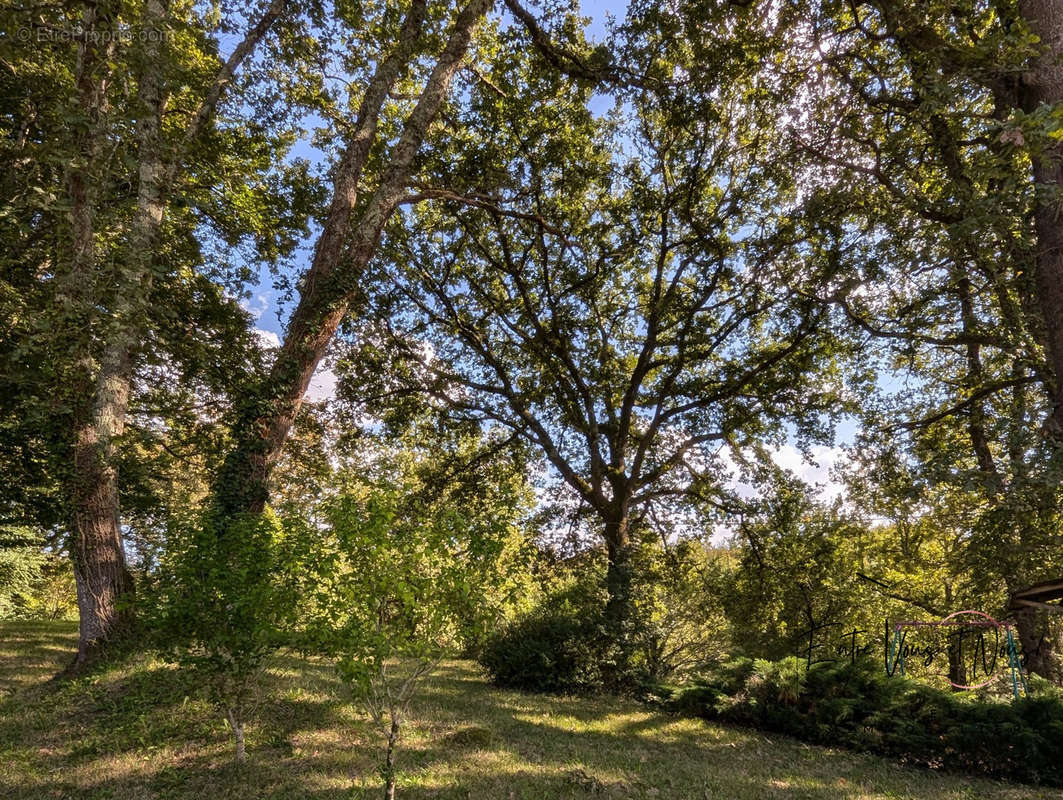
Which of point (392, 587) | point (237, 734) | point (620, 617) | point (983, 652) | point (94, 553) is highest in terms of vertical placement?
point (392, 587)

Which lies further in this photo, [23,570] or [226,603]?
[23,570]

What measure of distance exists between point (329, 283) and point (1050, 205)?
31.2ft

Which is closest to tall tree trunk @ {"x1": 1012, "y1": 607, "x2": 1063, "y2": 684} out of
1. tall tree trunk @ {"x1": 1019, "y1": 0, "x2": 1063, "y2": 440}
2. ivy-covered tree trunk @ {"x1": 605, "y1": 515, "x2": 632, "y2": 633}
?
tall tree trunk @ {"x1": 1019, "y1": 0, "x2": 1063, "y2": 440}

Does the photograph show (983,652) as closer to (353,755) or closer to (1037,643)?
(1037,643)

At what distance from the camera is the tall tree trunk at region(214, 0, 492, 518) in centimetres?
719

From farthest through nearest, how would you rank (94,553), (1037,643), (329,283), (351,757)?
(1037,643), (94,553), (329,283), (351,757)

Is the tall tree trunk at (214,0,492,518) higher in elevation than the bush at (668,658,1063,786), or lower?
higher

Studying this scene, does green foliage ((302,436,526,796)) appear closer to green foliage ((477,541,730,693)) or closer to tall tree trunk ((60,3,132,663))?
tall tree trunk ((60,3,132,663))

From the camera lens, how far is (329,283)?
25.6ft

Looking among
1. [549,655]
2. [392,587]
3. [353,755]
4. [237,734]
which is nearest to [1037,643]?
[549,655]

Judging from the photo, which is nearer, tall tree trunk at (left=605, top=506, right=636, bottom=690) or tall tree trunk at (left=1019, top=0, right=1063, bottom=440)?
tall tree trunk at (left=1019, top=0, right=1063, bottom=440)

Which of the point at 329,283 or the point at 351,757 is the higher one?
the point at 329,283

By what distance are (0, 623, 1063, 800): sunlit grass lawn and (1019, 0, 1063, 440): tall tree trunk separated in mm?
5798

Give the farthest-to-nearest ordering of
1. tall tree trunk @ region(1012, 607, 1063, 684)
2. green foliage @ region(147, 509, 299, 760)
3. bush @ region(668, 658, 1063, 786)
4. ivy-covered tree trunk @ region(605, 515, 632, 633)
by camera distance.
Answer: ivy-covered tree trunk @ region(605, 515, 632, 633), tall tree trunk @ region(1012, 607, 1063, 684), bush @ region(668, 658, 1063, 786), green foliage @ region(147, 509, 299, 760)
